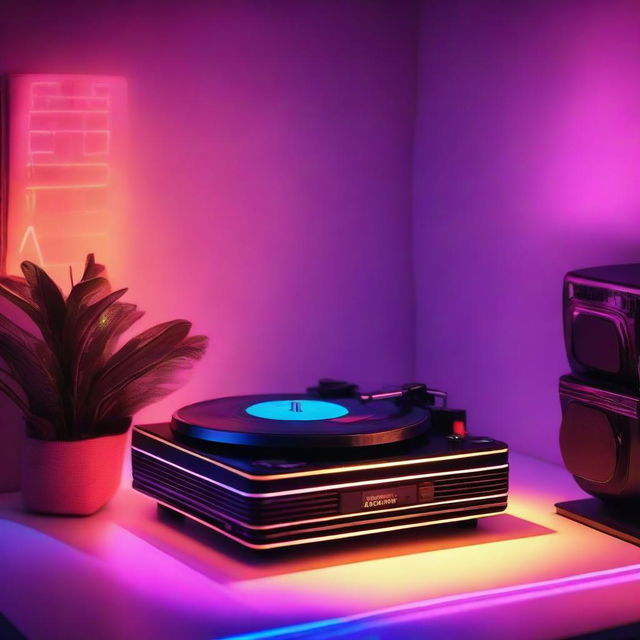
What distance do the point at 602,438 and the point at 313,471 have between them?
15.1 inches

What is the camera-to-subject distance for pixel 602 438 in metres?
1.37

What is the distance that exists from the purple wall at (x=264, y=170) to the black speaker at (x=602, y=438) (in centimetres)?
59

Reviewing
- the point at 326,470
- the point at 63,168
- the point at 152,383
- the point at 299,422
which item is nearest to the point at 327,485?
the point at 326,470

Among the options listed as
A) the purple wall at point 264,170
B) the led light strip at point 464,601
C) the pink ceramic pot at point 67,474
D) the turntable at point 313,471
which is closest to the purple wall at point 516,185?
the purple wall at point 264,170

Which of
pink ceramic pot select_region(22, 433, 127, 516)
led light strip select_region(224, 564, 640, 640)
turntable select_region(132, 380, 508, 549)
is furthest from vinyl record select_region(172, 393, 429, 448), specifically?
led light strip select_region(224, 564, 640, 640)

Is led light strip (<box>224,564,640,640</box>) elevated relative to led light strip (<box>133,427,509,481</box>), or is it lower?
lower

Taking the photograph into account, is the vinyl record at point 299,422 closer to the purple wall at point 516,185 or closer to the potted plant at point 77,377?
the potted plant at point 77,377

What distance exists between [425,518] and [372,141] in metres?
0.83

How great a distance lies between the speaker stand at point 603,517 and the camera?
4.44ft

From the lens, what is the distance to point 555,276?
1.72 metres

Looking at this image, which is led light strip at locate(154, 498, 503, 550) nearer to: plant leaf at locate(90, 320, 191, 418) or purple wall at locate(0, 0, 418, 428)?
plant leaf at locate(90, 320, 191, 418)

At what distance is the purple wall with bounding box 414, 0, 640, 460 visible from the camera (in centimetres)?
161

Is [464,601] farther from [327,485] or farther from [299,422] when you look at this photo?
[299,422]

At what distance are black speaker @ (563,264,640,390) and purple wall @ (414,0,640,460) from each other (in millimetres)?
185
